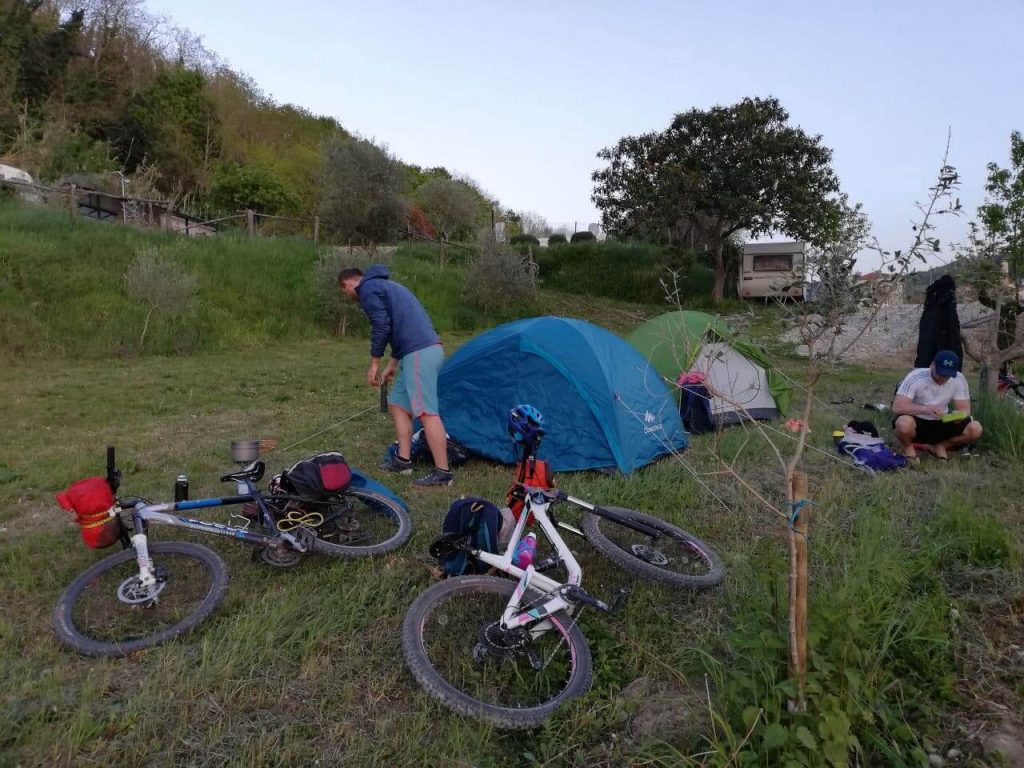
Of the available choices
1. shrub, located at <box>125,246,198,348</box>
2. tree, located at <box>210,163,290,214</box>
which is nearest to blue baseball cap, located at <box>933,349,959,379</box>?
shrub, located at <box>125,246,198,348</box>

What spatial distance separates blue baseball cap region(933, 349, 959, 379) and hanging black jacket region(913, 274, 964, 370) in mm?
1808

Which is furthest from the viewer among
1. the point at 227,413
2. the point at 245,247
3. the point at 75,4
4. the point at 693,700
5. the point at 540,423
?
the point at 75,4

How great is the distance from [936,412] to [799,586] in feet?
14.5

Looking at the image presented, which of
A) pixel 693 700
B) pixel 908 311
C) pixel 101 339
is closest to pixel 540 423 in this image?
pixel 693 700

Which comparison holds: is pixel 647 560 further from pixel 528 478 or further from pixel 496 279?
pixel 496 279

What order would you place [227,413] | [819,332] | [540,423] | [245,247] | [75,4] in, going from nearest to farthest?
[819,332] < [540,423] < [227,413] < [245,247] < [75,4]

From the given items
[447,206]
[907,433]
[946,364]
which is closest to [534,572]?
[907,433]

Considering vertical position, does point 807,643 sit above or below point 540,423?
below

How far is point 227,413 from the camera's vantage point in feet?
25.5

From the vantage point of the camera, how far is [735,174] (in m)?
22.0

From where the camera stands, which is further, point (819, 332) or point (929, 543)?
point (929, 543)

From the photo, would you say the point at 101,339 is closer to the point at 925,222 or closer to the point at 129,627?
the point at 129,627

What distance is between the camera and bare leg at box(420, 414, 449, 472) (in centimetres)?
506

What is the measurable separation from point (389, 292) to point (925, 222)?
376cm
